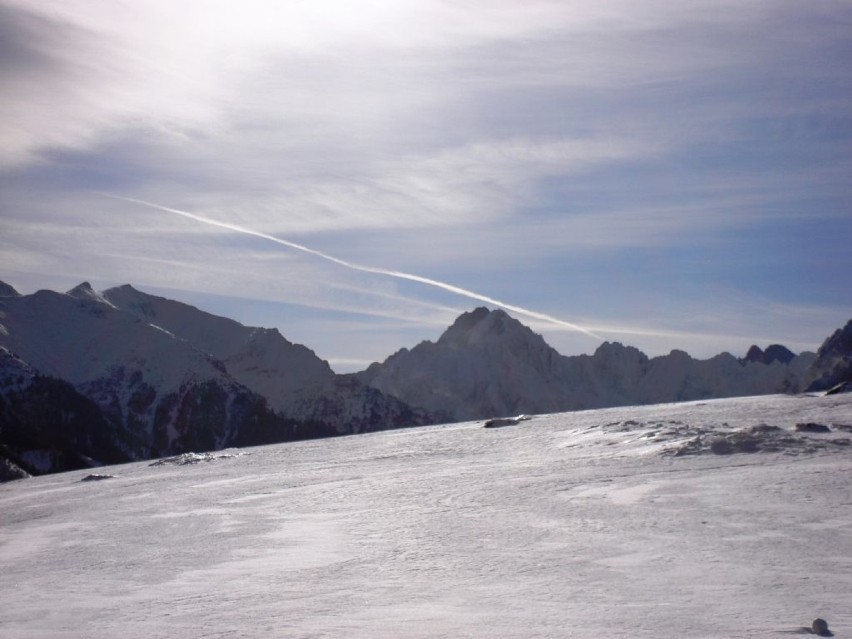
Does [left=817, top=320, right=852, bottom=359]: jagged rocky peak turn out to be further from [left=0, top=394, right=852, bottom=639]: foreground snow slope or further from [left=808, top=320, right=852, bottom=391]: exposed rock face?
[left=0, top=394, right=852, bottom=639]: foreground snow slope

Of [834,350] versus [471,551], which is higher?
[834,350]

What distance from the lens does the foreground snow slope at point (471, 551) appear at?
34.0 feet

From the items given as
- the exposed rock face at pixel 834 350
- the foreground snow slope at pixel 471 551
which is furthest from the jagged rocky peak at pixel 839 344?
the foreground snow slope at pixel 471 551

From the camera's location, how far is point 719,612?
9969mm

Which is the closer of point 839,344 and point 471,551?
point 471,551

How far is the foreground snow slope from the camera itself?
34.0 feet

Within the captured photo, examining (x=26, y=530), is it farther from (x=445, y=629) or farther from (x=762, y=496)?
(x=762, y=496)

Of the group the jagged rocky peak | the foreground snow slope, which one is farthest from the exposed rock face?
the foreground snow slope

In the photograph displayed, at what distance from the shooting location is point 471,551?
46.1ft

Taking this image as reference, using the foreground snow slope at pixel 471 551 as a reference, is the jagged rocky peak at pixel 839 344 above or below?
above

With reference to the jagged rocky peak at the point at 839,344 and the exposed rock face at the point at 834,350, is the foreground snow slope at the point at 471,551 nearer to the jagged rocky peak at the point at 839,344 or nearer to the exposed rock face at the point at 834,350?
the exposed rock face at the point at 834,350

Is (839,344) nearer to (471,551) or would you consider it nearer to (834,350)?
(834,350)

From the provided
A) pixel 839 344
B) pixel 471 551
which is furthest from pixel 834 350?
pixel 471 551

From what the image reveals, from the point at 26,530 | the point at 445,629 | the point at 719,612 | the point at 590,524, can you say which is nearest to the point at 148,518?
the point at 26,530
